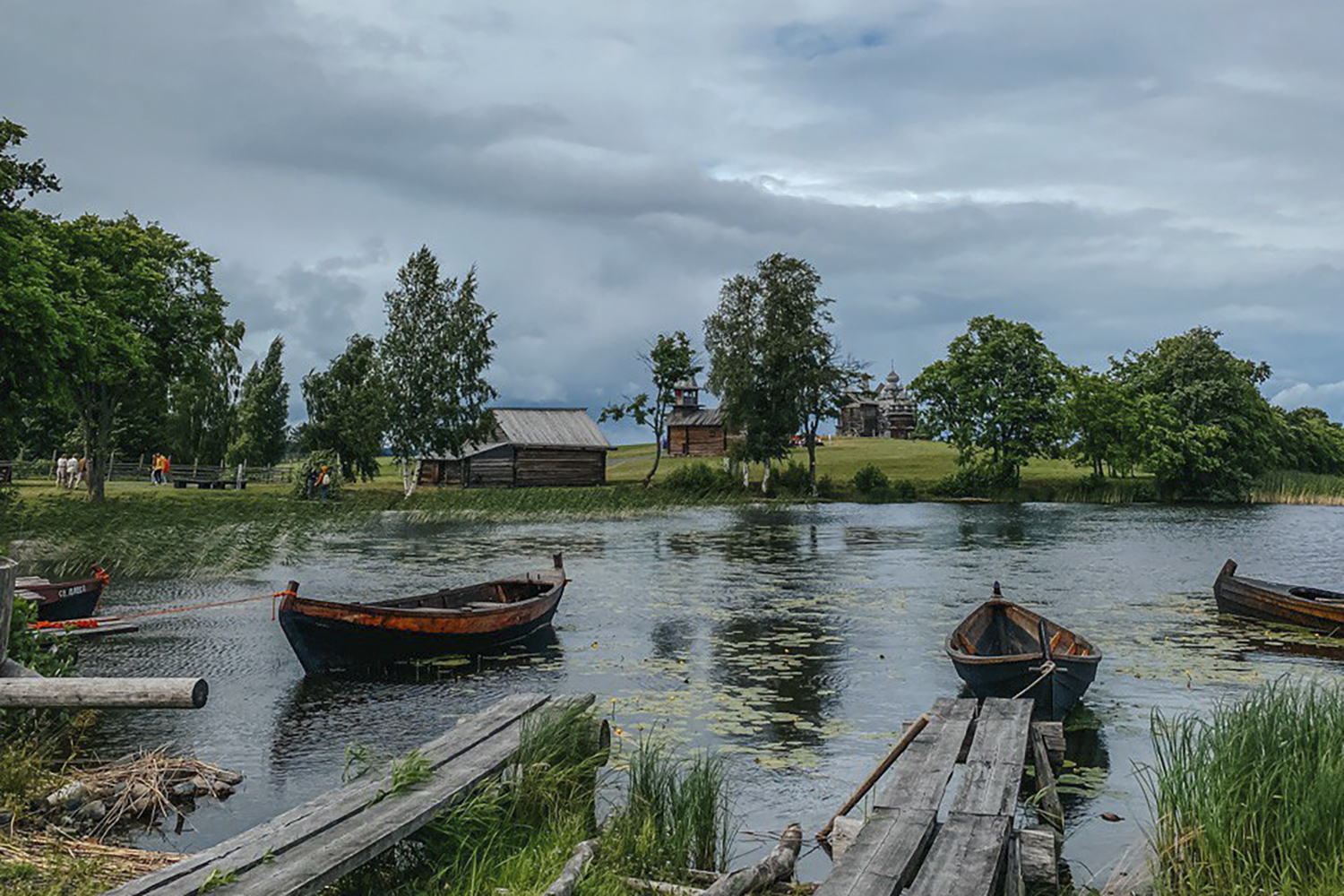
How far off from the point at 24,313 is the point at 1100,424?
71699 millimetres

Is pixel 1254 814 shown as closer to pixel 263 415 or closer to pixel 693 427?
pixel 263 415

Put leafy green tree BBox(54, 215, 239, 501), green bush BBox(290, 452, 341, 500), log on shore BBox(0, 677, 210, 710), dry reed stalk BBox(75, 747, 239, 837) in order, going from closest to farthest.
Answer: log on shore BBox(0, 677, 210, 710) → dry reed stalk BBox(75, 747, 239, 837) → leafy green tree BBox(54, 215, 239, 501) → green bush BBox(290, 452, 341, 500)

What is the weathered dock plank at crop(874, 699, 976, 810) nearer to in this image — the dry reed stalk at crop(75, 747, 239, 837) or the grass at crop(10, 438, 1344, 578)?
the dry reed stalk at crop(75, 747, 239, 837)

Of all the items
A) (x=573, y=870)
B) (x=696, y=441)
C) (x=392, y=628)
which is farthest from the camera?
(x=696, y=441)

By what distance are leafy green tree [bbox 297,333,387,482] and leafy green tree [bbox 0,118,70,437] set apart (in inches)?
1488

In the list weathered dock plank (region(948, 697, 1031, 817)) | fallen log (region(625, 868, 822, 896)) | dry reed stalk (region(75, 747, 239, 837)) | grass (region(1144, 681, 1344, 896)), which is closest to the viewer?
grass (region(1144, 681, 1344, 896))

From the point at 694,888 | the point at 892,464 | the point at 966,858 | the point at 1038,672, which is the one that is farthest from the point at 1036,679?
the point at 892,464

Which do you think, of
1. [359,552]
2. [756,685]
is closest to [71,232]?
[359,552]

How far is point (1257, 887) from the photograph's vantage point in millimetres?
6473

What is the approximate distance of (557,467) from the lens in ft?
275

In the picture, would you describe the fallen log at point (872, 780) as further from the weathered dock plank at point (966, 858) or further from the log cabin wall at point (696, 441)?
the log cabin wall at point (696, 441)

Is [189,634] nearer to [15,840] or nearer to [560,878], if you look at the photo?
[15,840]

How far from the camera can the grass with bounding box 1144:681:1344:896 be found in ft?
21.5

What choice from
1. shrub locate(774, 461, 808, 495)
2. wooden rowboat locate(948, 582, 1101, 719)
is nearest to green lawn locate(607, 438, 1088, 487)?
shrub locate(774, 461, 808, 495)
